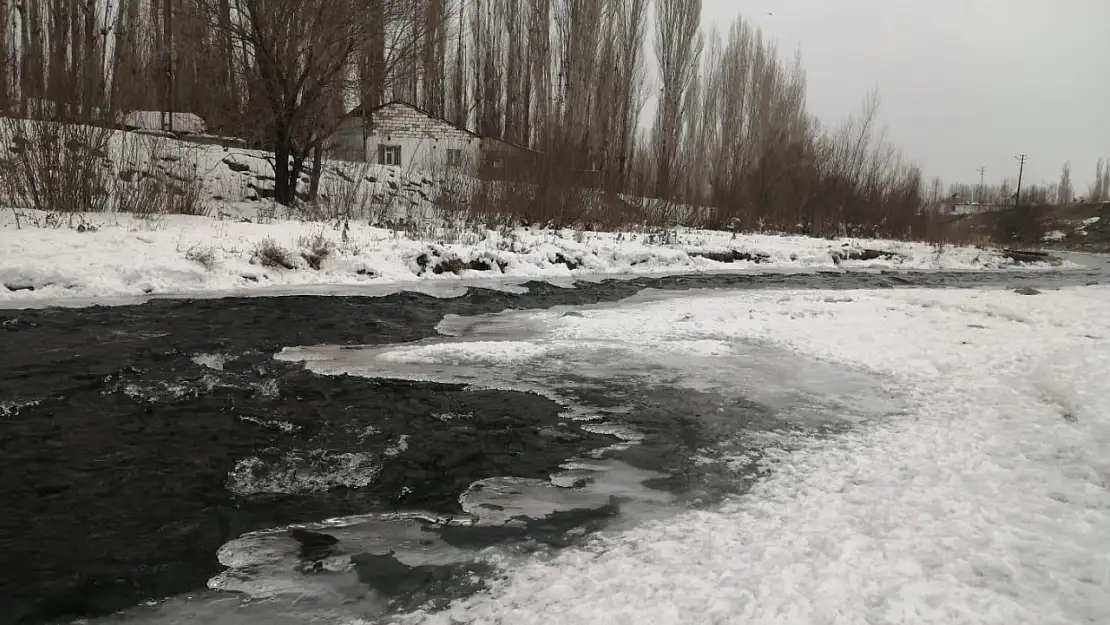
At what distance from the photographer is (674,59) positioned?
29859mm

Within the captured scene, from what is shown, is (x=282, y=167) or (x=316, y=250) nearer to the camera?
(x=316, y=250)

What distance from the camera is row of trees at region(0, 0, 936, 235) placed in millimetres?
11133

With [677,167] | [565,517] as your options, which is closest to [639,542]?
[565,517]

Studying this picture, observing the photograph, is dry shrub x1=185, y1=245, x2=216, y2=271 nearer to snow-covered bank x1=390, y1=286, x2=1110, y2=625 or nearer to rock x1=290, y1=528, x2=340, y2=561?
rock x1=290, y1=528, x2=340, y2=561

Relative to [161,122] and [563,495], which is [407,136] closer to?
Answer: [161,122]

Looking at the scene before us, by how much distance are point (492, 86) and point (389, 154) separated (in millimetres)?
8135

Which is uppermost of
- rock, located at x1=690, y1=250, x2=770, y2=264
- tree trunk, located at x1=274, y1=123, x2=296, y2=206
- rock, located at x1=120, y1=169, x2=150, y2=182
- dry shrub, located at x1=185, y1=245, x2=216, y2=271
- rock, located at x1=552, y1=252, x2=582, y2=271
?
tree trunk, located at x1=274, y1=123, x2=296, y2=206

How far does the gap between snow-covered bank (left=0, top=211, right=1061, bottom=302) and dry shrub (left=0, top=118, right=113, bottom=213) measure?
0.62m

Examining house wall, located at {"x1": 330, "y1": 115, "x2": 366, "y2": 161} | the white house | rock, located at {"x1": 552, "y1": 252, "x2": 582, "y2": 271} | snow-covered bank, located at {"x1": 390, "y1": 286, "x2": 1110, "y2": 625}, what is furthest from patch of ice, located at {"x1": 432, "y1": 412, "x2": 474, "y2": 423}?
the white house

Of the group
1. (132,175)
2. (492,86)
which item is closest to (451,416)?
(132,175)

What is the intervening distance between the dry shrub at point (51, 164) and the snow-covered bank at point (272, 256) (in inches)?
24.5

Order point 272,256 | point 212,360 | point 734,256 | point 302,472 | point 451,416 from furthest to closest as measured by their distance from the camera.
Answer: 1. point 734,256
2. point 272,256
3. point 212,360
4. point 451,416
5. point 302,472

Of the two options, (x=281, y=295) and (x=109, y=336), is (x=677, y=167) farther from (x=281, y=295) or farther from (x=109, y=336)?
(x=109, y=336)

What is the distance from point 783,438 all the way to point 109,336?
4929mm
